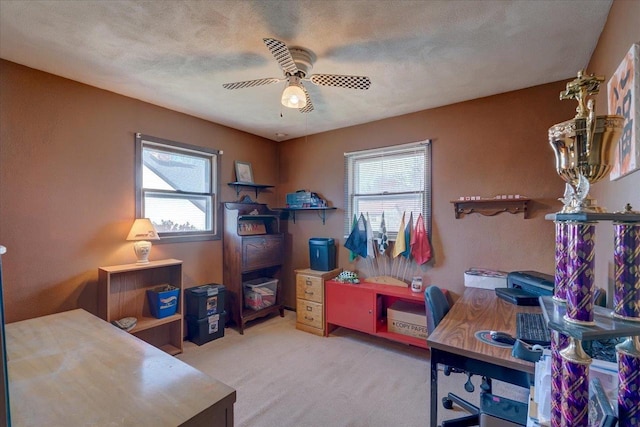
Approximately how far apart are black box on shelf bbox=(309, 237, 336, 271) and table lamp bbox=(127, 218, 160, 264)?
1868mm

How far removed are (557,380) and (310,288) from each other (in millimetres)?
2972

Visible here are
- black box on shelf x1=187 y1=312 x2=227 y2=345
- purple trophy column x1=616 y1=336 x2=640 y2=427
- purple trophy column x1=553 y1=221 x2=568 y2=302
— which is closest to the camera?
purple trophy column x1=616 y1=336 x2=640 y2=427

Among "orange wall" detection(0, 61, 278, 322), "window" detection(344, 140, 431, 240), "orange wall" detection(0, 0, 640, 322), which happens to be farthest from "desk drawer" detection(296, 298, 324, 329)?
"orange wall" detection(0, 61, 278, 322)

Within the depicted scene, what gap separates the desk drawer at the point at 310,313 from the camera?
11.5ft

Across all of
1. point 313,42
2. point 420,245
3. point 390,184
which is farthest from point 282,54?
point 420,245

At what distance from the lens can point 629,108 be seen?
46.3 inches

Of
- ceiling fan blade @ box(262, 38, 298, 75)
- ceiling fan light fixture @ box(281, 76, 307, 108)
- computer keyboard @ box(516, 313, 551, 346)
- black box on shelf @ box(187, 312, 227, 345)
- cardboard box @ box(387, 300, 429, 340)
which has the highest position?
ceiling fan blade @ box(262, 38, 298, 75)

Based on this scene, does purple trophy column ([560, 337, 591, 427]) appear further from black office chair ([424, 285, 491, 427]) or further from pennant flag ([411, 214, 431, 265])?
pennant flag ([411, 214, 431, 265])

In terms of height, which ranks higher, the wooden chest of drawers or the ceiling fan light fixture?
the ceiling fan light fixture

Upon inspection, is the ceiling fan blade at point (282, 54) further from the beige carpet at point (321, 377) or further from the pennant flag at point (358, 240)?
the beige carpet at point (321, 377)

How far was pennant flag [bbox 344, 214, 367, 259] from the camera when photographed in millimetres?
3574

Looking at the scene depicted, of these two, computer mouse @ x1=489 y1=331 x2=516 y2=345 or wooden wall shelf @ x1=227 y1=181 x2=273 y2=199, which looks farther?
wooden wall shelf @ x1=227 y1=181 x2=273 y2=199

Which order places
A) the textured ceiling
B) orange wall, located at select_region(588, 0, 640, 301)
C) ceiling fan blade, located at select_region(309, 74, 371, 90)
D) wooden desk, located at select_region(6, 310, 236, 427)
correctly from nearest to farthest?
1. wooden desk, located at select_region(6, 310, 236, 427)
2. orange wall, located at select_region(588, 0, 640, 301)
3. the textured ceiling
4. ceiling fan blade, located at select_region(309, 74, 371, 90)

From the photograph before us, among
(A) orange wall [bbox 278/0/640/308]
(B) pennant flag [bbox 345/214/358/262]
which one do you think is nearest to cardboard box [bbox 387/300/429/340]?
(A) orange wall [bbox 278/0/640/308]
